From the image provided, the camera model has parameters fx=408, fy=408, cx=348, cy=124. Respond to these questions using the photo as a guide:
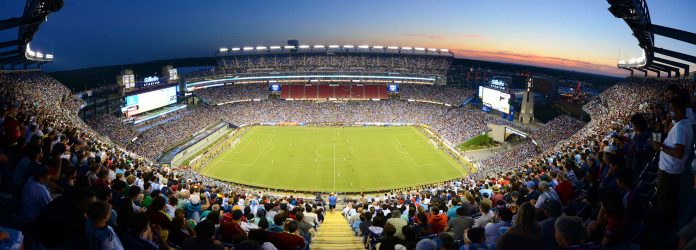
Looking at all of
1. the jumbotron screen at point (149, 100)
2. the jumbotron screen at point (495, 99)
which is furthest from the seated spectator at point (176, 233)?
the jumbotron screen at point (495, 99)

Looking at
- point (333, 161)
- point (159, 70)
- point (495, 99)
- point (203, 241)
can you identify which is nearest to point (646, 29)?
point (203, 241)

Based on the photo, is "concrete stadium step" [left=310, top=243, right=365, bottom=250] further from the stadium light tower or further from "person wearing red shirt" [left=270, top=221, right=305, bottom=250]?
the stadium light tower

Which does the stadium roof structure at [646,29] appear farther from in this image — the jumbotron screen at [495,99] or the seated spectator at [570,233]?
the jumbotron screen at [495,99]

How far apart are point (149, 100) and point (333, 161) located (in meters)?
25.9

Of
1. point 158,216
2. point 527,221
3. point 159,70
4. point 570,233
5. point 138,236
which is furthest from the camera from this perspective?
point 159,70

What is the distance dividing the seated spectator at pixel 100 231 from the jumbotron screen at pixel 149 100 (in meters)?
47.6

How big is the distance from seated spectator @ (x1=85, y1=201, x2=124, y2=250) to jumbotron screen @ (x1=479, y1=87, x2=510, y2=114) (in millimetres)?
51949

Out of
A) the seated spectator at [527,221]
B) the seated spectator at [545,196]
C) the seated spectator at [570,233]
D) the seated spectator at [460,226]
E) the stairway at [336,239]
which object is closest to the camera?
the seated spectator at [570,233]

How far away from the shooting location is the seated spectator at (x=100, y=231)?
4.62m

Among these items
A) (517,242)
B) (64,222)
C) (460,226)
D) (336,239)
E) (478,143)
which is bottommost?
(478,143)

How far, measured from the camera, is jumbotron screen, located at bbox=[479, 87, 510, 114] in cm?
5199

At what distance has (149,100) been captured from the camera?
51.9m

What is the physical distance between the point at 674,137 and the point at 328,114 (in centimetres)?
6371

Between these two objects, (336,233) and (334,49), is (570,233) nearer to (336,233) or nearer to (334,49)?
(336,233)
